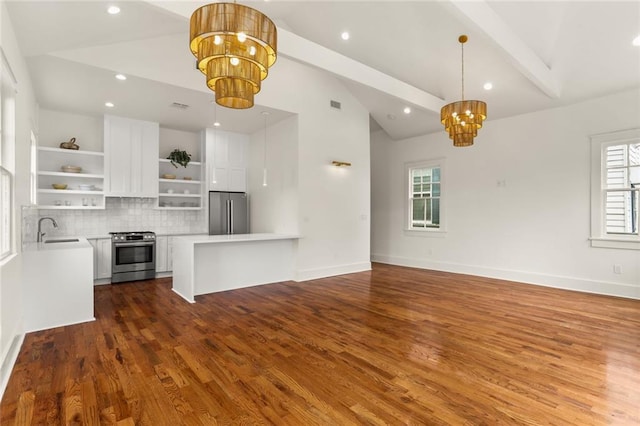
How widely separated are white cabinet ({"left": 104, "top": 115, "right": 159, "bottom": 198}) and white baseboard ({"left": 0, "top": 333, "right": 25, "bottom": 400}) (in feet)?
10.8

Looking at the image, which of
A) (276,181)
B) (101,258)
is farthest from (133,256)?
(276,181)

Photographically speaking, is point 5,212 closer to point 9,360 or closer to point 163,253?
point 9,360

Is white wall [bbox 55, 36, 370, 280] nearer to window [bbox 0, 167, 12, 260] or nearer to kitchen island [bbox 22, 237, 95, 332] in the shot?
kitchen island [bbox 22, 237, 95, 332]

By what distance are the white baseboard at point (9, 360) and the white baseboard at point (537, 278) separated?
691 cm

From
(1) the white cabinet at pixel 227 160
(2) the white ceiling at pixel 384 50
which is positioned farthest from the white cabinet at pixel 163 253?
(2) the white ceiling at pixel 384 50

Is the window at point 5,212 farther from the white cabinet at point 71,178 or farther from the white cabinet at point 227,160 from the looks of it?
the white cabinet at point 227,160

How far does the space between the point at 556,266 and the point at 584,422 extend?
178 inches

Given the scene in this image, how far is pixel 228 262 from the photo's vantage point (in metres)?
5.50

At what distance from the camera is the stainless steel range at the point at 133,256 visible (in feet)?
19.2

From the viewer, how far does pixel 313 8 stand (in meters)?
5.34

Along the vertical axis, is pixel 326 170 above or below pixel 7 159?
above

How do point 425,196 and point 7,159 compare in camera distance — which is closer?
point 7,159

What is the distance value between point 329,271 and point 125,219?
4149mm

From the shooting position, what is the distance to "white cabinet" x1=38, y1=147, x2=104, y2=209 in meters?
5.69
